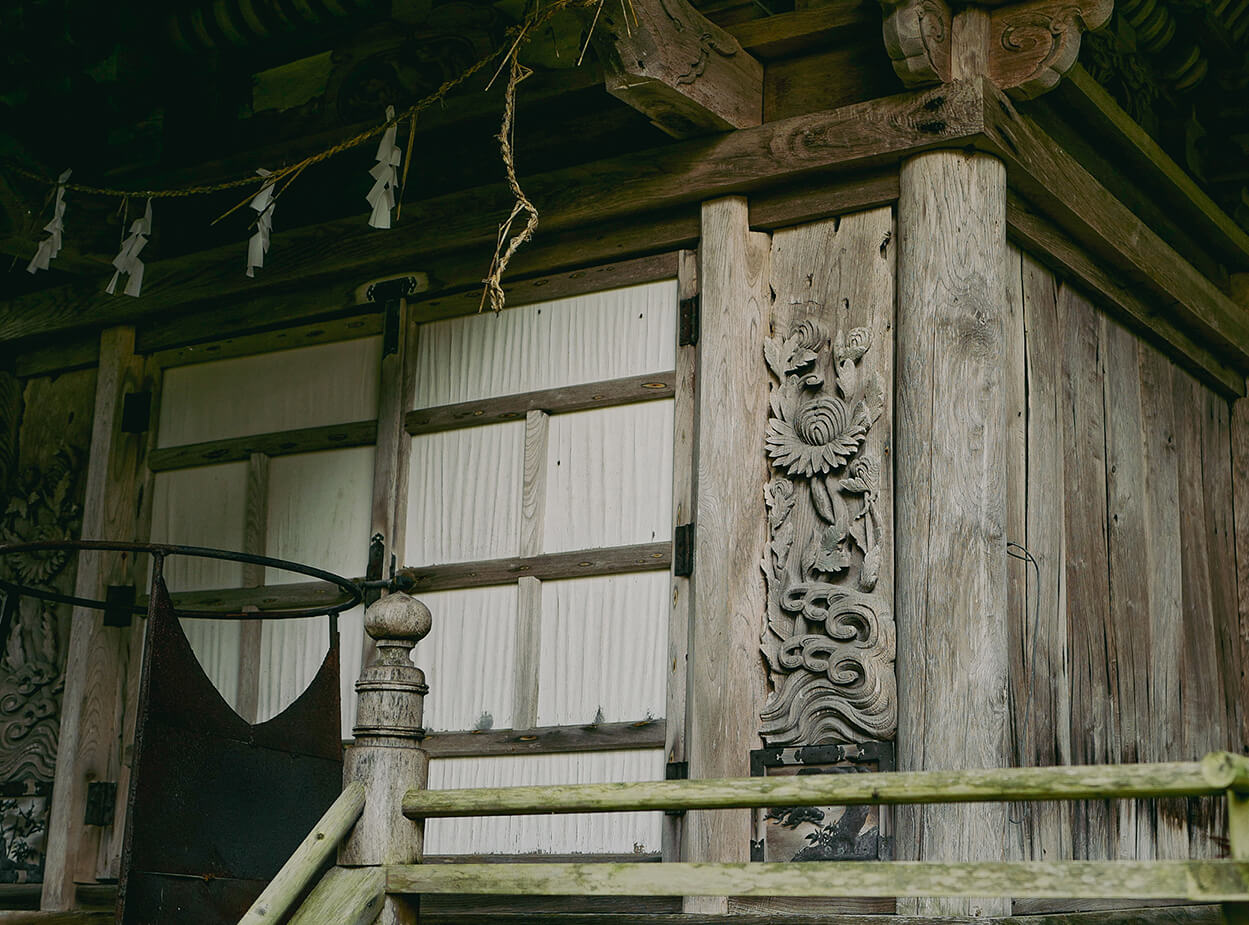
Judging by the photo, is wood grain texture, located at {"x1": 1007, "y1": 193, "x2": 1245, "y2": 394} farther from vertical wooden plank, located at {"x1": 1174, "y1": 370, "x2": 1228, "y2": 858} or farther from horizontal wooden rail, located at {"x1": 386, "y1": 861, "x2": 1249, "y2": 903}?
horizontal wooden rail, located at {"x1": 386, "y1": 861, "x2": 1249, "y2": 903}

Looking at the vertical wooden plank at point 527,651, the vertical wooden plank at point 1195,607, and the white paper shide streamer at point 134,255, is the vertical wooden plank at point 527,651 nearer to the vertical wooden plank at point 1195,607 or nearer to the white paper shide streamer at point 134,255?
the white paper shide streamer at point 134,255

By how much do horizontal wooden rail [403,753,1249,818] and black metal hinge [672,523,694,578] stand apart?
3.94 ft

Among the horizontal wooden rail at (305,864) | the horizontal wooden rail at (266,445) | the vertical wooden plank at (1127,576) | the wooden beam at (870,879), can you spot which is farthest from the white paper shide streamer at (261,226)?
the vertical wooden plank at (1127,576)

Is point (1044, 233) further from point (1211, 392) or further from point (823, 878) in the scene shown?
point (823, 878)

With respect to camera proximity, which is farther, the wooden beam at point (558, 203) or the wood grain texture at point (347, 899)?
the wooden beam at point (558, 203)

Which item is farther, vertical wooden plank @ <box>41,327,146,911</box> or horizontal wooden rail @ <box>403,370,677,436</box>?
vertical wooden plank @ <box>41,327,146,911</box>

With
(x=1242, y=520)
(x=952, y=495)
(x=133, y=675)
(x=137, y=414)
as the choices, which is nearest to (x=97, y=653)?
(x=133, y=675)

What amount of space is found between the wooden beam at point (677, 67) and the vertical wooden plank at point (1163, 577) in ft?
5.69

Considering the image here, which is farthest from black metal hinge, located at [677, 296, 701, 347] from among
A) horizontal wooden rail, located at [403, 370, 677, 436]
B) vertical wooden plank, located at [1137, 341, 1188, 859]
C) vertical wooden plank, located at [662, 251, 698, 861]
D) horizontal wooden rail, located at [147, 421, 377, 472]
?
vertical wooden plank, located at [1137, 341, 1188, 859]

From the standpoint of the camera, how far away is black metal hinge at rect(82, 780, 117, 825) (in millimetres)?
5664

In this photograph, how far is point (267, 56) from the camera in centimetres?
615

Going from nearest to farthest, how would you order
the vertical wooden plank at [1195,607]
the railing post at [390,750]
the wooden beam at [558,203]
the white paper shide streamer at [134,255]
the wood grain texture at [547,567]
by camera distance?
the railing post at [390,750], the wooden beam at [558,203], the wood grain texture at [547,567], the white paper shide streamer at [134,255], the vertical wooden plank at [1195,607]

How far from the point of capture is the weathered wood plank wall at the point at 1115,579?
4.60 m

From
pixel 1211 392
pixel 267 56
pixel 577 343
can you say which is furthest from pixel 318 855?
pixel 1211 392
